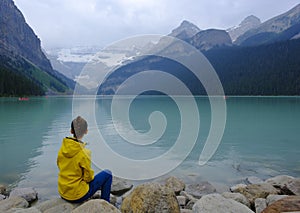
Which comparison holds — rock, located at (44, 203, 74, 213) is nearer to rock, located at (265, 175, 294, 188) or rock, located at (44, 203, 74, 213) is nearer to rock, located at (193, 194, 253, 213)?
rock, located at (193, 194, 253, 213)

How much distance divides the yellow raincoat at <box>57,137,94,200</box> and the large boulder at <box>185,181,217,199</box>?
4784 mm

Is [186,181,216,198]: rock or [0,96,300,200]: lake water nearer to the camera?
[186,181,216,198]: rock

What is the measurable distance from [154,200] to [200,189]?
4.44 meters

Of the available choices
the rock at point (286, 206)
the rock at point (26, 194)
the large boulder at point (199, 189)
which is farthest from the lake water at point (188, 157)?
the rock at point (286, 206)

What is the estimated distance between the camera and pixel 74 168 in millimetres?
6238

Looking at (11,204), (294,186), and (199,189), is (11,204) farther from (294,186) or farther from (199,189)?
(294,186)

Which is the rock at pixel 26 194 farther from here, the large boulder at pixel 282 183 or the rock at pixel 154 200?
the large boulder at pixel 282 183

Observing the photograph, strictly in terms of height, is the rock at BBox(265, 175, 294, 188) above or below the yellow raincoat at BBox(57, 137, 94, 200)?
below

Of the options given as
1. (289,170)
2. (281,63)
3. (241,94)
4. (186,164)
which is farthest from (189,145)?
(281,63)

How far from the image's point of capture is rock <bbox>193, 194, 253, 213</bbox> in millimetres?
5906

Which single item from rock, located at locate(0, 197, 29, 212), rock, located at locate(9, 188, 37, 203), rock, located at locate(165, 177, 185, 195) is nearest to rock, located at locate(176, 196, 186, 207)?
rock, located at locate(165, 177, 185, 195)

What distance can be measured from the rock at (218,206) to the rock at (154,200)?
0.61 metres

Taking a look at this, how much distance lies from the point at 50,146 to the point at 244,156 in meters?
13.3

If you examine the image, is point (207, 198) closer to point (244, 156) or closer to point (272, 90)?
point (244, 156)
